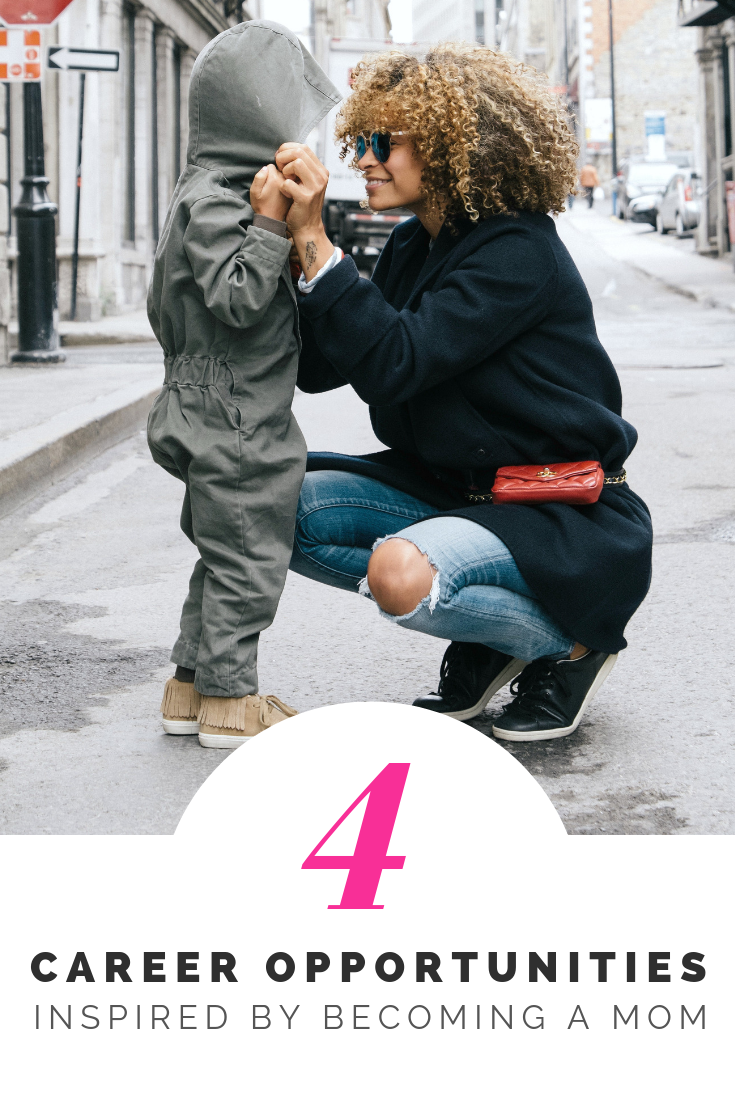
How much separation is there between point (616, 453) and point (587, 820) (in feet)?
2.64

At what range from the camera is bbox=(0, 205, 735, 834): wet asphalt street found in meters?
2.72

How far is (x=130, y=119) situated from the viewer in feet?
65.4

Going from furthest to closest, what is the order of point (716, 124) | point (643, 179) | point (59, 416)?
point (643, 179)
point (716, 124)
point (59, 416)

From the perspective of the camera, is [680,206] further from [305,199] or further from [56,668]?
[305,199]

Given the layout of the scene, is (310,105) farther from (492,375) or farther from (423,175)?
(492,375)

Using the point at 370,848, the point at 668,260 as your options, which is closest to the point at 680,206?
the point at 668,260

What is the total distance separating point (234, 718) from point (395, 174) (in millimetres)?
1177

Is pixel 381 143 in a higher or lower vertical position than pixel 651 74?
lower

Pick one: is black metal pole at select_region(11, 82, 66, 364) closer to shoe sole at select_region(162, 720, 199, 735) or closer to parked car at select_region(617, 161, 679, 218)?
shoe sole at select_region(162, 720, 199, 735)

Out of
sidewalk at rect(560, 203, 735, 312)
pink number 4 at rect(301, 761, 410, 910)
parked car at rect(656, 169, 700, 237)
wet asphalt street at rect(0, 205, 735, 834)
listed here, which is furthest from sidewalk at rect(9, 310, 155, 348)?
parked car at rect(656, 169, 700, 237)

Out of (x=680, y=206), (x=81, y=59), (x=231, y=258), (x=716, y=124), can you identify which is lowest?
(x=231, y=258)

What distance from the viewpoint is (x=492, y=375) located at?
2.85 meters

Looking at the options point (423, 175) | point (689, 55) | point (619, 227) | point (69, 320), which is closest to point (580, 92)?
point (689, 55)

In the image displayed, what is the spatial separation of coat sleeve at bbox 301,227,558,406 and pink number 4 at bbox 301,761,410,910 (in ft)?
3.12
